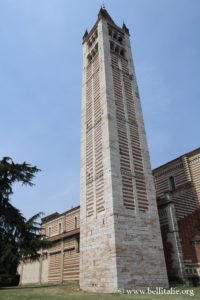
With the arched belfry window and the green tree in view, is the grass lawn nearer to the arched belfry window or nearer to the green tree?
the green tree

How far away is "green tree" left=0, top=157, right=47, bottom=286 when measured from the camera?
17328 millimetres

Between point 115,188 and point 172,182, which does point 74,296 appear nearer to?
point 115,188

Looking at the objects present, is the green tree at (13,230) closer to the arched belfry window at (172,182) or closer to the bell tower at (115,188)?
the bell tower at (115,188)

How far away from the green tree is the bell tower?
3984 mm

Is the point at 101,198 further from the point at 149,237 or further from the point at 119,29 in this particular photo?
the point at 119,29

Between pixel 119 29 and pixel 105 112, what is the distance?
12699mm

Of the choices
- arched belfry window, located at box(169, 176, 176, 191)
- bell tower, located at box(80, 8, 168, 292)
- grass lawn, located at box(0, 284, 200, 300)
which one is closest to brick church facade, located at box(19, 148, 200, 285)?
arched belfry window, located at box(169, 176, 176, 191)

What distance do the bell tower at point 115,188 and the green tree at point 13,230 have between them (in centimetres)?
398

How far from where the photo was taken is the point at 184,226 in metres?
19.1

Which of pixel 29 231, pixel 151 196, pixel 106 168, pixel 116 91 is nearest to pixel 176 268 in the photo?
pixel 151 196

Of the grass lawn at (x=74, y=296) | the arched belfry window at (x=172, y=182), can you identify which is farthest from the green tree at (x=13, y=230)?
the arched belfry window at (x=172, y=182)

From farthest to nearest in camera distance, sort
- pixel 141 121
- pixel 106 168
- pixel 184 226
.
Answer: pixel 141 121, pixel 184 226, pixel 106 168

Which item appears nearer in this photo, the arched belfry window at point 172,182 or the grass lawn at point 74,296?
the grass lawn at point 74,296

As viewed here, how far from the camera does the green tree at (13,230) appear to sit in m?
17.3
